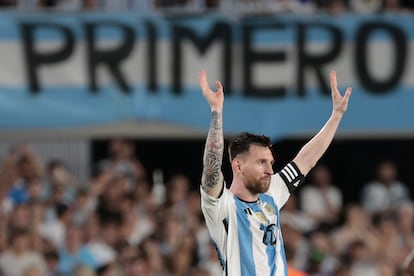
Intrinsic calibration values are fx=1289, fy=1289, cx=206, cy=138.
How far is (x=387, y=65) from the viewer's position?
1598 centimetres

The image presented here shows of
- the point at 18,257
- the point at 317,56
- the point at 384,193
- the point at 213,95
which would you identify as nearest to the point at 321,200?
the point at 384,193

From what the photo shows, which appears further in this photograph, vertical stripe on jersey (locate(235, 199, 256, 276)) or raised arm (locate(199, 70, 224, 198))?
vertical stripe on jersey (locate(235, 199, 256, 276))

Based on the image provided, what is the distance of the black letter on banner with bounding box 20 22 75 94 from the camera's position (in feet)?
51.7

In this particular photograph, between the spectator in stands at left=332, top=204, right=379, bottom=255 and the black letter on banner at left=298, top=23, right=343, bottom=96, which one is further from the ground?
the black letter on banner at left=298, top=23, right=343, bottom=96

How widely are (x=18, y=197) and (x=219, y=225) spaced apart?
7.00 metres

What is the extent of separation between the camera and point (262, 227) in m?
8.30

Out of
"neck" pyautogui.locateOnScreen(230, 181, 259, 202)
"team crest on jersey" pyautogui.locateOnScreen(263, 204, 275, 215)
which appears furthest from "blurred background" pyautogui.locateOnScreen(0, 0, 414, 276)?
"neck" pyautogui.locateOnScreen(230, 181, 259, 202)

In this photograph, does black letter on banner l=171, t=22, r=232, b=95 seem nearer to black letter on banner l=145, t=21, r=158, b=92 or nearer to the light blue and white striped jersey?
black letter on banner l=145, t=21, r=158, b=92

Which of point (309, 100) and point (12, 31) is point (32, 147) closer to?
point (12, 31)

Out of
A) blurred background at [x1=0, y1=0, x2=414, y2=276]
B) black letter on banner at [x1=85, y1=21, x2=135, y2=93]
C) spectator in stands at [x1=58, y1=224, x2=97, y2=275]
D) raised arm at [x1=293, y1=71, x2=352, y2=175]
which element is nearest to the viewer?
raised arm at [x1=293, y1=71, x2=352, y2=175]

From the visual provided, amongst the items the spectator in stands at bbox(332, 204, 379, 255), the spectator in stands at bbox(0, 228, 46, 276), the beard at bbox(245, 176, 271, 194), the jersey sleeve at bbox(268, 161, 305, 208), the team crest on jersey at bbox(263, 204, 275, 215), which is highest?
the beard at bbox(245, 176, 271, 194)

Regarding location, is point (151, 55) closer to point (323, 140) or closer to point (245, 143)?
point (323, 140)

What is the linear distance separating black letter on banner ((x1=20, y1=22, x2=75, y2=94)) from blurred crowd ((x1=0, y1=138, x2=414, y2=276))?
0.90 meters

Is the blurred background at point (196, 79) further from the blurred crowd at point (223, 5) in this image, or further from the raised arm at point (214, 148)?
the raised arm at point (214, 148)
